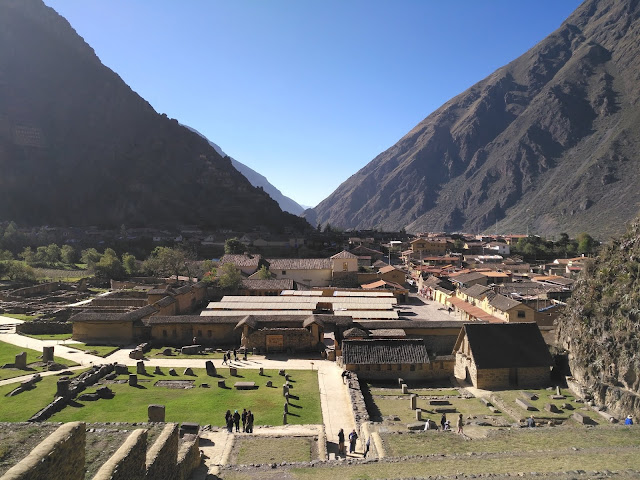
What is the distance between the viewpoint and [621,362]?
26922 millimetres

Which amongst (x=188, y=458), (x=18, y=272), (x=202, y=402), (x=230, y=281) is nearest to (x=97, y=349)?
(x=202, y=402)

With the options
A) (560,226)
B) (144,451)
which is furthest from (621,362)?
(560,226)

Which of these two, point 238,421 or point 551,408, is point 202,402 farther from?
point 551,408

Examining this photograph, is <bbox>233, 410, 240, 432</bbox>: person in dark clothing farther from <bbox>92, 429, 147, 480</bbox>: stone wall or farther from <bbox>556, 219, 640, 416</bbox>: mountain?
<bbox>556, 219, 640, 416</bbox>: mountain

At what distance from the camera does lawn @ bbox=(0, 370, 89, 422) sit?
22.7 metres

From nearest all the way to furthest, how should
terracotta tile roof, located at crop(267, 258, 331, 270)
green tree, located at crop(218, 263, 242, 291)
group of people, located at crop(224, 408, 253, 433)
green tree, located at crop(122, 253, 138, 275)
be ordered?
group of people, located at crop(224, 408, 253, 433), green tree, located at crop(218, 263, 242, 291), terracotta tile roof, located at crop(267, 258, 331, 270), green tree, located at crop(122, 253, 138, 275)

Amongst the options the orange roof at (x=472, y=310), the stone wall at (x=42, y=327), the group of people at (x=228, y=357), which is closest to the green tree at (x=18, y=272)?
the stone wall at (x=42, y=327)

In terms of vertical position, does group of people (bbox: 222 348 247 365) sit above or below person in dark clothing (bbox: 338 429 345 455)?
below

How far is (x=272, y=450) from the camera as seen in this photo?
19.2 m

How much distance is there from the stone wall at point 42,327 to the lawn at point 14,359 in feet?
15.1

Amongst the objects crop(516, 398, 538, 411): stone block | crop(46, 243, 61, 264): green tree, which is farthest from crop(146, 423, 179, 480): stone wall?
crop(46, 243, 61, 264): green tree

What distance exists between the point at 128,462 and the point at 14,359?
29.6m

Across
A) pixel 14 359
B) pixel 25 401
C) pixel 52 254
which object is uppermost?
pixel 52 254

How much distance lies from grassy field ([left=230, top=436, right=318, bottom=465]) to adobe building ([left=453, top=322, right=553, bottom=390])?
15.1 m
